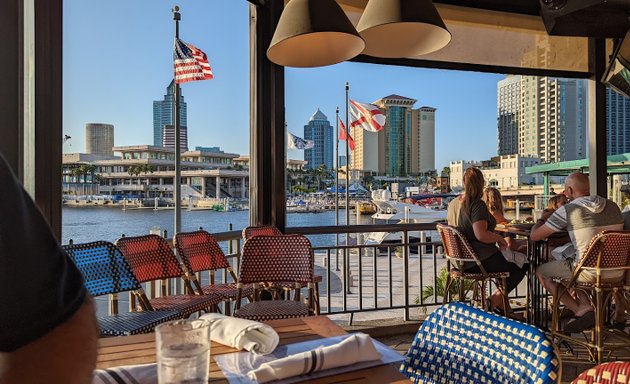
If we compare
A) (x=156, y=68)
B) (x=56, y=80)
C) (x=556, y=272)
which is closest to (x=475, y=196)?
(x=556, y=272)

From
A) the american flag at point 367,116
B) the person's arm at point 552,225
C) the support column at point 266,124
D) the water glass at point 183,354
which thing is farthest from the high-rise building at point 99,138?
the american flag at point 367,116

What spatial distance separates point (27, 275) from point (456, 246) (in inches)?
148

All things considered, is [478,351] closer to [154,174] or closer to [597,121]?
[597,121]

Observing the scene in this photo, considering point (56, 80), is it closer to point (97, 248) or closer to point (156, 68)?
point (97, 248)

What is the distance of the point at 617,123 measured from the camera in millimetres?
5805

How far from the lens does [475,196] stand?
4.12m

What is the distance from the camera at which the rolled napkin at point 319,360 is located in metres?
1.14

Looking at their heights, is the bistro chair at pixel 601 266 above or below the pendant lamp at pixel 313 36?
below

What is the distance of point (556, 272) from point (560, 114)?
10.9 feet

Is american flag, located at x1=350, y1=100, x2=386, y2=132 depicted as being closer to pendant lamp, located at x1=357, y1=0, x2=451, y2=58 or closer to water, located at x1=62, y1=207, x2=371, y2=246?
water, located at x1=62, y1=207, x2=371, y2=246

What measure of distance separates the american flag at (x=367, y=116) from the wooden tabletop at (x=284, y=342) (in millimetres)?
11655

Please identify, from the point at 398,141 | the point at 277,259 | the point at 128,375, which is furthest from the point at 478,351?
the point at 398,141

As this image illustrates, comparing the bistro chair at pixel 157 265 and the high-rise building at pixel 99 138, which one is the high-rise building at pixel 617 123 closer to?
the bistro chair at pixel 157 265

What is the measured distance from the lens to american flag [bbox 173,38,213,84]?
7.47 metres
